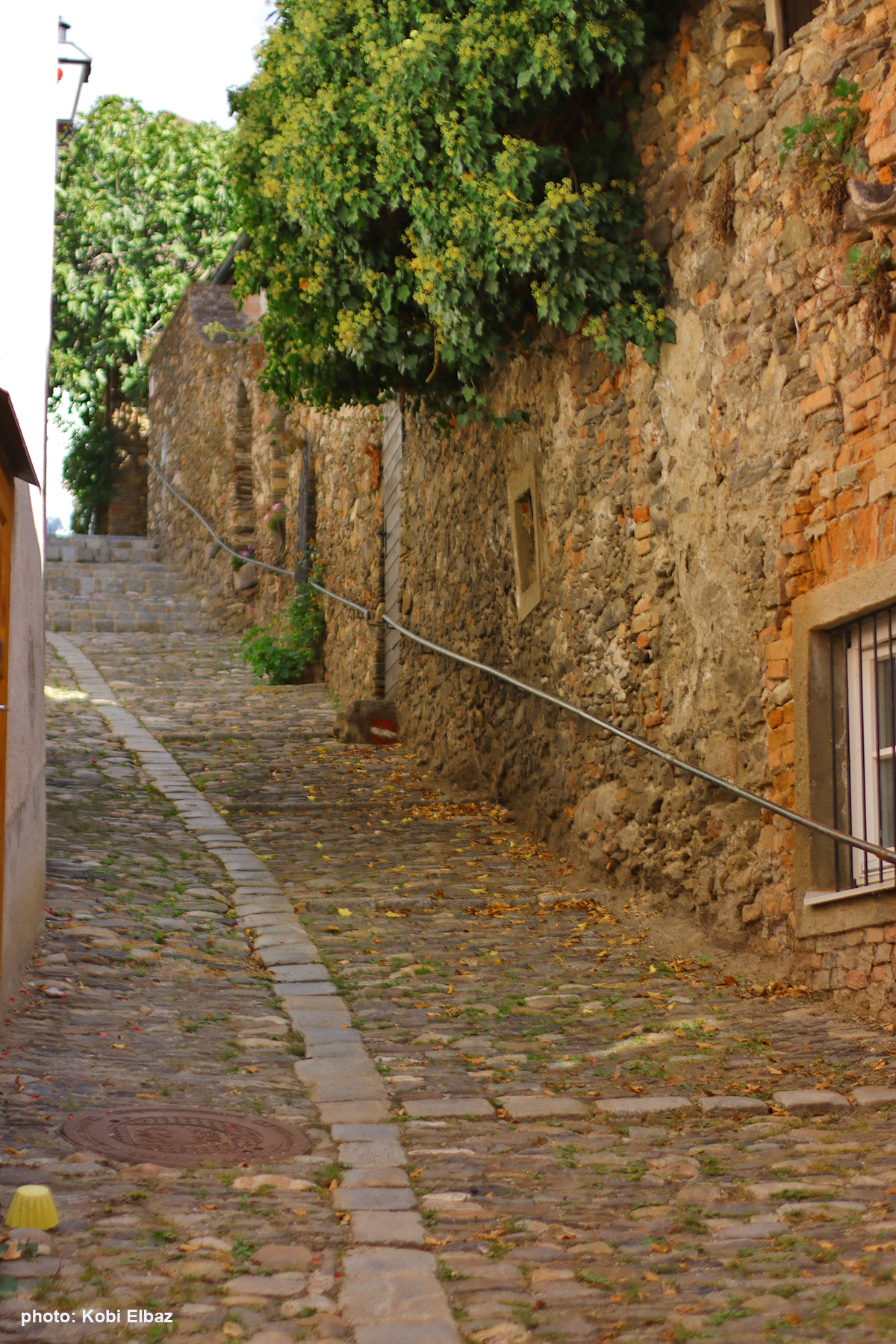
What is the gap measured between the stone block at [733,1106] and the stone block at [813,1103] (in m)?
0.07

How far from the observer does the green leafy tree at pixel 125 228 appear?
78.2ft

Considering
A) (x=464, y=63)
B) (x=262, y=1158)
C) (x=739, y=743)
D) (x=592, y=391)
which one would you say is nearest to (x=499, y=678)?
(x=592, y=391)

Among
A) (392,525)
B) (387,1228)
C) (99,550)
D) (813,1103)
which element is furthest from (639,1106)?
(99,550)

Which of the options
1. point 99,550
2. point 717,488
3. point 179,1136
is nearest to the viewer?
point 179,1136

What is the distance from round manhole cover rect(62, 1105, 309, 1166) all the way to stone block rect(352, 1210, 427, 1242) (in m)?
0.51

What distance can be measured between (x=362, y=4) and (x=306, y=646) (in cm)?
835

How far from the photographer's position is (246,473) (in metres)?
18.9

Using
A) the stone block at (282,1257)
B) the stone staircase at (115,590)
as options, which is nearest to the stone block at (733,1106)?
the stone block at (282,1257)

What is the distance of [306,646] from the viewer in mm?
15148

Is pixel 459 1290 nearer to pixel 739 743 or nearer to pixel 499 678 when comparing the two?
pixel 739 743

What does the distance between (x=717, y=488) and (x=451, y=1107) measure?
3.24m

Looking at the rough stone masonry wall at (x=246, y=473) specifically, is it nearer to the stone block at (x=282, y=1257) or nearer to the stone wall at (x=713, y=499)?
the stone wall at (x=713, y=499)

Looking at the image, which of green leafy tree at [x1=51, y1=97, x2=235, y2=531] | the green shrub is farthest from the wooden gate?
green leafy tree at [x1=51, y1=97, x2=235, y2=531]

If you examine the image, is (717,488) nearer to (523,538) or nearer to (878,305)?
(878,305)
